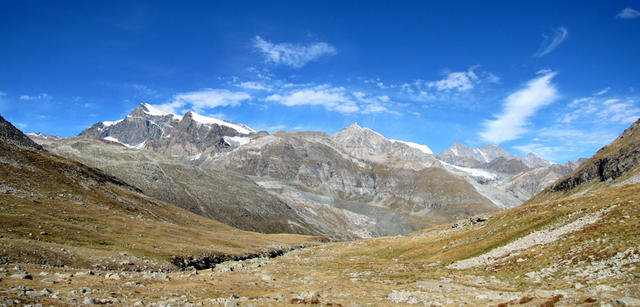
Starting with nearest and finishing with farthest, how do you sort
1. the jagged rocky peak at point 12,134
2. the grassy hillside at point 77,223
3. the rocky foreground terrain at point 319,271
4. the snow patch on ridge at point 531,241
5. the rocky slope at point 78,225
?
the rocky foreground terrain at point 319,271 < the rocky slope at point 78,225 < the grassy hillside at point 77,223 < the snow patch on ridge at point 531,241 < the jagged rocky peak at point 12,134

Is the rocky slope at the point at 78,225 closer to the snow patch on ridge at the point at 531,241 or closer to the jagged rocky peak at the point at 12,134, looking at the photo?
the jagged rocky peak at the point at 12,134

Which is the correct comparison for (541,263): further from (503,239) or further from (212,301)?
(212,301)

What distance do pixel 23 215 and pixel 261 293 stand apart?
167 ft

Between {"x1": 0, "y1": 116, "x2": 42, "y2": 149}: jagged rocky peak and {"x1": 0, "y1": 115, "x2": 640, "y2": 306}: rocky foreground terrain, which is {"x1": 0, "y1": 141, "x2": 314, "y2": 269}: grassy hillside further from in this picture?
{"x1": 0, "y1": 116, "x2": 42, "y2": 149}: jagged rocky peak

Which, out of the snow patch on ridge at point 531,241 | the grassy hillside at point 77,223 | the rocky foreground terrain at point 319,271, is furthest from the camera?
the snow patch on ridge at point 531,241

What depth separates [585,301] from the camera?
82.7 ft

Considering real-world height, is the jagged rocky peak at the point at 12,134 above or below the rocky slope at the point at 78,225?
above

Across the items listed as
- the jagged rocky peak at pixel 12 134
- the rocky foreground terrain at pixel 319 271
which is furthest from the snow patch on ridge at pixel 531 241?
the jagged rocky peak at pixel 12 134

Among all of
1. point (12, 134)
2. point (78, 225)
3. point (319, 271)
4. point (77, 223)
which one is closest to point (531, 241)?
point (319, 271)

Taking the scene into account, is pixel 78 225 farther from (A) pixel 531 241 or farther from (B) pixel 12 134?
(B) pixel 12 134

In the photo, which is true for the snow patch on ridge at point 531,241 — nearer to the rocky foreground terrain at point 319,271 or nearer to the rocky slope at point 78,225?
the rocky foreground terrain at point 319,271

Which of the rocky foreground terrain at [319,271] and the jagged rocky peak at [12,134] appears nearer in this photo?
the rocky foreground terrain at [319,271]

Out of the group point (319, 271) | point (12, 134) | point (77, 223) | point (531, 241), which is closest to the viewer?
point (531, 241)

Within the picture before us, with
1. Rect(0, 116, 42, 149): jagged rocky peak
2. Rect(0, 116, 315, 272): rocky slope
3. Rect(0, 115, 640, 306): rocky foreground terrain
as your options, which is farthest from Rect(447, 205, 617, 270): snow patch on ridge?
Rect(0, 116, 42, 149): jagged rocky peak
